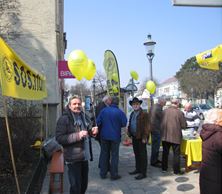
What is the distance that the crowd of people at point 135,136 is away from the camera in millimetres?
3967

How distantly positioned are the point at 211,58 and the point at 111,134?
3.57 metres

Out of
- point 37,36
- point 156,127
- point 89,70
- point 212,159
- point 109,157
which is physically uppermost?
point 37,36

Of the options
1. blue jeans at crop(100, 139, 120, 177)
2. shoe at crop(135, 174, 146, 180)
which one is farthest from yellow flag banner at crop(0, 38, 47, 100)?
shoe at crop(135, 174, 146, 180)

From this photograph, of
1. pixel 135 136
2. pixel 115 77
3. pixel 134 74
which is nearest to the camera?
pixel 135 136

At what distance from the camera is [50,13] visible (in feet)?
37.8

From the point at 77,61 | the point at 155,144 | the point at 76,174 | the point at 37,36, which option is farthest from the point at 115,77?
the point at 76,174

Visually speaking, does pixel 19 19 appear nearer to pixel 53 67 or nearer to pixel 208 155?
pixel 53 67

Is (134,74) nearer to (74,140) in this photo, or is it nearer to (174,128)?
(174,128)

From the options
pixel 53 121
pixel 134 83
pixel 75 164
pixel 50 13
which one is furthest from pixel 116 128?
pixel 134 83

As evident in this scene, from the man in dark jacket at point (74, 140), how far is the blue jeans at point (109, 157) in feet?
7.82

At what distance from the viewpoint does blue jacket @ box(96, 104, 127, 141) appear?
272 inches

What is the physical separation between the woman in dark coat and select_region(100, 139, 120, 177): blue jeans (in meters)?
3.06

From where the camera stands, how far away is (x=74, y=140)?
14.3 feet

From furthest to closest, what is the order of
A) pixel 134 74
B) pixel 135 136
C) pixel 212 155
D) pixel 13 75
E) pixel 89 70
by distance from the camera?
1. pixel 134 74
2. pixel 135 136
3. pixel 89 70
4. pixel 13 75
5. pixel 212 155
